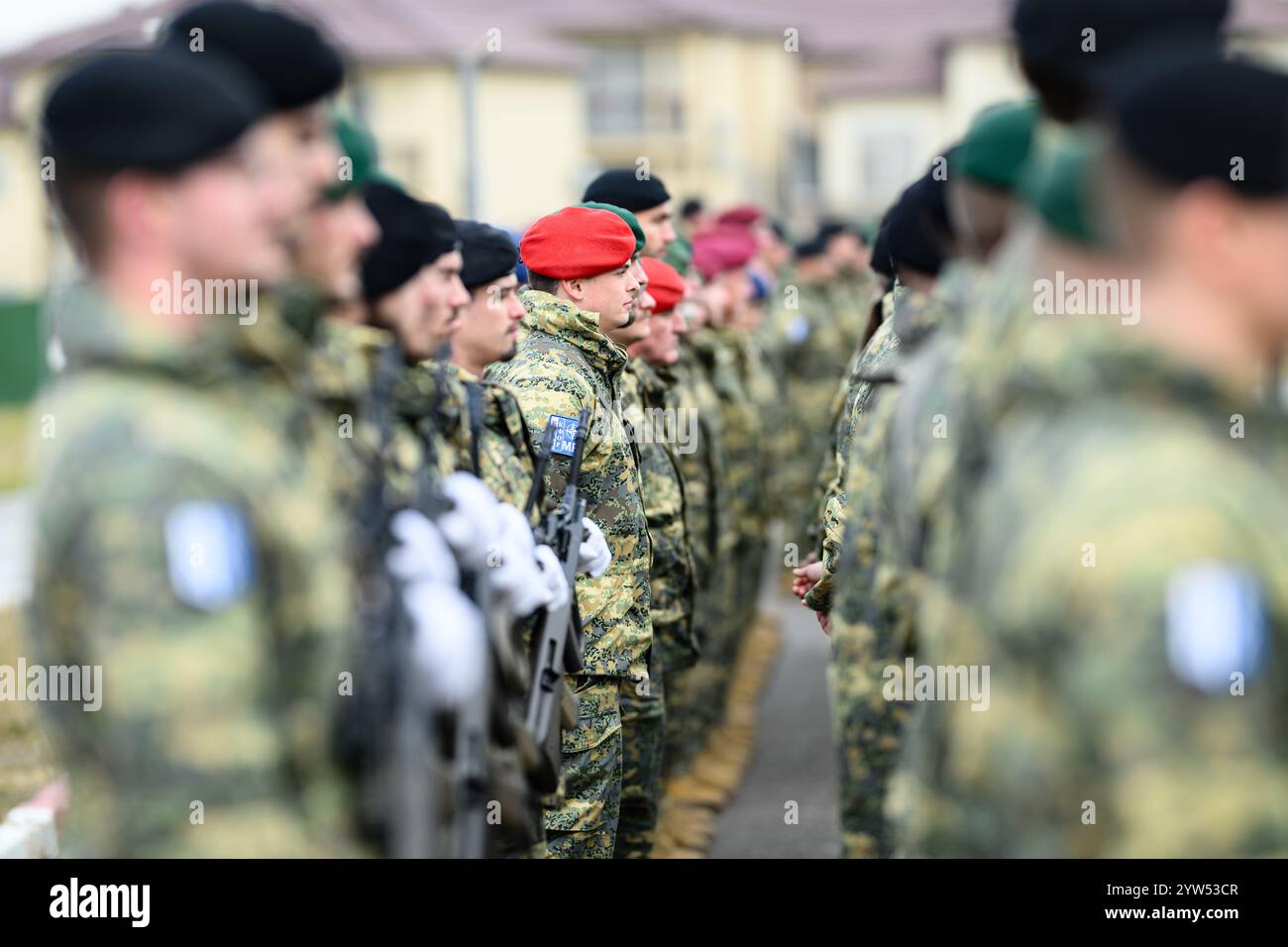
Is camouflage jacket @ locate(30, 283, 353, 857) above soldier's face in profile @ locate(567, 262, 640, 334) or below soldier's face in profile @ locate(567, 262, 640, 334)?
below

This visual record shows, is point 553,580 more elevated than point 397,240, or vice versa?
point 397,240

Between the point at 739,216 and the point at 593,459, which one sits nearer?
the point at 593,459

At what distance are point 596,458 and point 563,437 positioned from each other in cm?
34

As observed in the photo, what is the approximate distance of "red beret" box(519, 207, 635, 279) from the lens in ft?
19.7

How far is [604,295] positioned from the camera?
6.06 metres

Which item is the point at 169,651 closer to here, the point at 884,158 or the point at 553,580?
the point at 553,580

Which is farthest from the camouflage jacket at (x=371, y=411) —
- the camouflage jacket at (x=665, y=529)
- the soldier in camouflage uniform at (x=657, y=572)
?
the camouflage jacket at (x=665, y=529)

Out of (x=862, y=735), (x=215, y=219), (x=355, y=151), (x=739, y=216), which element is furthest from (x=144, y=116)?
(x=739, y=216)

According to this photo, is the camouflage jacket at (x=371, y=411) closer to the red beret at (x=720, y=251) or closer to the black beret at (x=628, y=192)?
the black beret at (x=628, y=192)

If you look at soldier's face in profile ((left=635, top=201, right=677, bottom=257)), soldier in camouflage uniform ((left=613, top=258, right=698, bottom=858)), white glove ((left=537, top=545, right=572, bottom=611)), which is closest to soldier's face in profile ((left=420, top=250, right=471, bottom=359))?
white glove ((left=537, top=545, right=572, bottom=611))

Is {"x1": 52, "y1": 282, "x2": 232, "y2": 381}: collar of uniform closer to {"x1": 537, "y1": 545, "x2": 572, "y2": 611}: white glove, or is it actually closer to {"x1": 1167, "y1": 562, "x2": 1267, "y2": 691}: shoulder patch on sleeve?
{"x1": 1167, "y1": 562, "x2": 1267, "y2": 691}: shoulder patch on sleeve

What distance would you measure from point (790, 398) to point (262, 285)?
463 inches

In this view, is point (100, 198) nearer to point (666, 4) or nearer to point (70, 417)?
point (70, 417)

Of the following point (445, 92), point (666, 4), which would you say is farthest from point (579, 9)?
point (445, 92)
